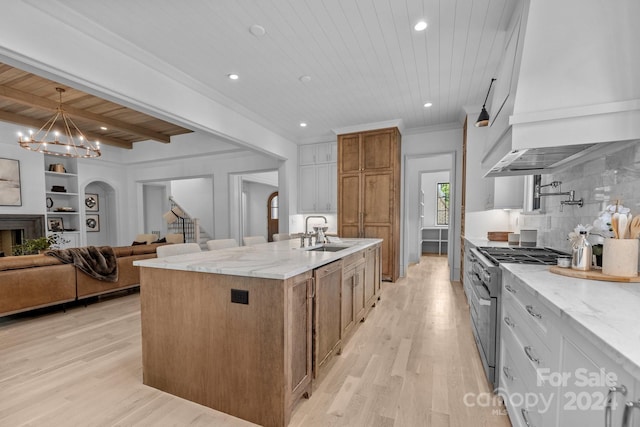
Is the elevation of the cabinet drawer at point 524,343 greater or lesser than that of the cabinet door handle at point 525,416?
greater

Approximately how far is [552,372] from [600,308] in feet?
1.04

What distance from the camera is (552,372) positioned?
104cm

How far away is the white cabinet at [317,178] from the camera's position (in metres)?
5.64

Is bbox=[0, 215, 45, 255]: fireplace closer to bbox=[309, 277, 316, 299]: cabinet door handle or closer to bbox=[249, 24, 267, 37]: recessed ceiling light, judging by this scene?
bbox=[249, 24, 267, 37]: recessed ceiling light

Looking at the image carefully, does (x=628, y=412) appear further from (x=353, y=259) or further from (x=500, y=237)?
(x=500, y=237)

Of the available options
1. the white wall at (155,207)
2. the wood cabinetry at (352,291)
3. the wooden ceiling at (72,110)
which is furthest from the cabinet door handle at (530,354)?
the white wall at (155,207)

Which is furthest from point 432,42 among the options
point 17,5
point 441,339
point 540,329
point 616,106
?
point 17,5

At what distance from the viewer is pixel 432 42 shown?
8.61 ft

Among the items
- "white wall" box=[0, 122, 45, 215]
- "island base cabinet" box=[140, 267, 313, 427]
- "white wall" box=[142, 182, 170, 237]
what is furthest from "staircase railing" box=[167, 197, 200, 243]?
"island base cabinet" box=[140, 267, 313, 427]

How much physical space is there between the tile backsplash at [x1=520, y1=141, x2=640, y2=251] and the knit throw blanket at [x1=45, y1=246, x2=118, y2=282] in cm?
514

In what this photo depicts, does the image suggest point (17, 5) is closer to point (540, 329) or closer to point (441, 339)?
point (540, 329)

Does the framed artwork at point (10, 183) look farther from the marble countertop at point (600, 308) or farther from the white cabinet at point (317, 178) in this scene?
the marble countertop at point (600, 308)

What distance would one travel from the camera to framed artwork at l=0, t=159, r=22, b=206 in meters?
5.39

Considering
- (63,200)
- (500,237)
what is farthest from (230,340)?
(63,200)
